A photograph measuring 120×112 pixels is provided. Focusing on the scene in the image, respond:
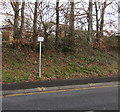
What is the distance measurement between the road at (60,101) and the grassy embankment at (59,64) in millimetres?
2733

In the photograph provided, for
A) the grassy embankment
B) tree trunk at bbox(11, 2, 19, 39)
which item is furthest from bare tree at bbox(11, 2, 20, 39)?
the grassy embankment

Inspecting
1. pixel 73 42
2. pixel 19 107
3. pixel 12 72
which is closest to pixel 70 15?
pixel 73 42

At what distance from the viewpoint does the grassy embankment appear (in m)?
9.24

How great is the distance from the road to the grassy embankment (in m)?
2.73

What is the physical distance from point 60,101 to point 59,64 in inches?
247

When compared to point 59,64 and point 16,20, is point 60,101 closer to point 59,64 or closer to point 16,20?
point 59,64

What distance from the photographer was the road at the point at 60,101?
463 cm

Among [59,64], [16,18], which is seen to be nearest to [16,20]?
[16,18]

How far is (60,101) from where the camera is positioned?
205 inches

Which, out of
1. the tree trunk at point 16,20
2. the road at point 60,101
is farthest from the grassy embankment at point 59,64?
the road at point 60,101

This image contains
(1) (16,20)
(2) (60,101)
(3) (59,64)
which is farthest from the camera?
(1) (16,20)

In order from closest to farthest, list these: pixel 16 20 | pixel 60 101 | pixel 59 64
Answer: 1. pixel 60 101
2. pixel 59 64
3. pixel 16 20

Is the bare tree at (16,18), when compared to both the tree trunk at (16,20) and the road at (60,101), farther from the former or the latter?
the road at (60,101)

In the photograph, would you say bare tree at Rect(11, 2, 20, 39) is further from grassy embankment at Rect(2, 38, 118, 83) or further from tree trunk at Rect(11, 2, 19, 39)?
grassy embankment at Rect(2, 38, 118, 83)
